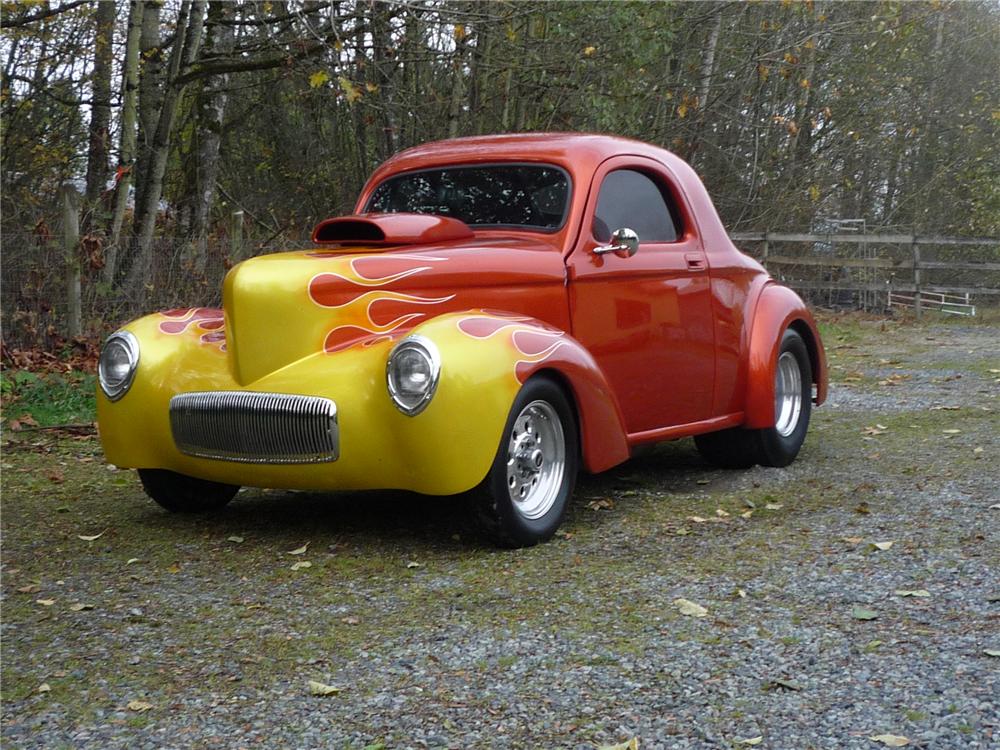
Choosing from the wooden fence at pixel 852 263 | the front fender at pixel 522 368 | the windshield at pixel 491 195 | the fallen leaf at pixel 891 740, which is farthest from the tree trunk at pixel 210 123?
the fallen leaf at pixel 891 740

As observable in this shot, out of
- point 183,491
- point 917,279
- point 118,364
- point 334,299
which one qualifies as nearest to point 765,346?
point 334,299

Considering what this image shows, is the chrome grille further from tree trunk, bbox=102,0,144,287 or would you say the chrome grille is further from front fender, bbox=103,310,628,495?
tree trunk, bbox=102,0,144,287

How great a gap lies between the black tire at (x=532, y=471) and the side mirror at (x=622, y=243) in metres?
0.94

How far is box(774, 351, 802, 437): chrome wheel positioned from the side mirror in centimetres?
178

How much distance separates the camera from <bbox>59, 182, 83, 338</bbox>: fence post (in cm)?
1073

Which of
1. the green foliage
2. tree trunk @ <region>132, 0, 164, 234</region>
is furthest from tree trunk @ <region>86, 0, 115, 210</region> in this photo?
the green foliage

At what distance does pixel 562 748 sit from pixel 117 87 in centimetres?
1512

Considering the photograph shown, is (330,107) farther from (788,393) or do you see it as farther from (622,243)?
(622,243)

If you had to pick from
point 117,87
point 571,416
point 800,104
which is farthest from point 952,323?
point 571,416

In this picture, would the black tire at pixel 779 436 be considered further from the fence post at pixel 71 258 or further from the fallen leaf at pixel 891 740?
the fence post at pixel 71 258

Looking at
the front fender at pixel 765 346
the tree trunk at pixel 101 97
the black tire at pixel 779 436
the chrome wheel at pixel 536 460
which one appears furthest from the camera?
the tree trunk at pixel 101 97

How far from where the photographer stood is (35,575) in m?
5.16

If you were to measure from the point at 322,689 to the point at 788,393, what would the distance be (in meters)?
4.80

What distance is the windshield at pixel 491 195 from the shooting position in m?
6.38
